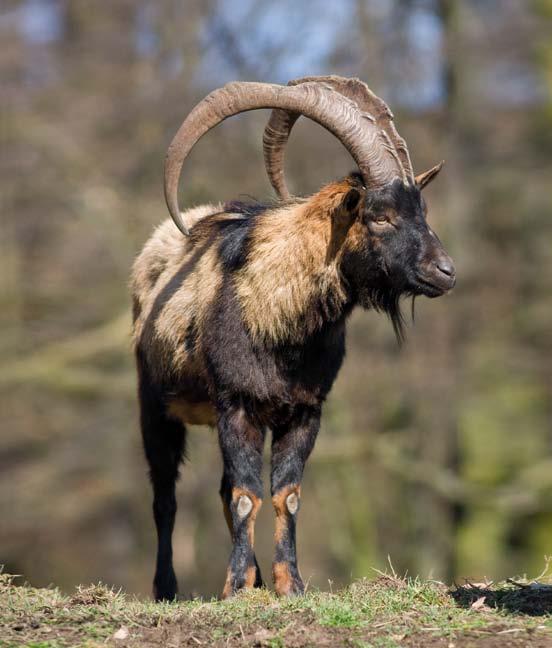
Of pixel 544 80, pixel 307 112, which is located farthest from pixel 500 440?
pixel 307 112

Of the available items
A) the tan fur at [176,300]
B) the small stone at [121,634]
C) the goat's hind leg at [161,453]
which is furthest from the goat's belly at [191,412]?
the small stone at [121,634]

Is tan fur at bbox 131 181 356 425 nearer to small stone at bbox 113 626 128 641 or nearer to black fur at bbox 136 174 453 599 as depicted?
black fur at bbox 136 174 453 599

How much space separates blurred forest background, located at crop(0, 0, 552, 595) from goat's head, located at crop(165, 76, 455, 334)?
10778 mm

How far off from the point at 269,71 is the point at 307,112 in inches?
475

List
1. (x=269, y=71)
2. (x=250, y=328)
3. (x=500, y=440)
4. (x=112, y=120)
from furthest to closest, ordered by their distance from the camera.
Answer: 1. (x=500, y=440)
2. (x=112, y=120)
3. (x=269, y=71)
4. (x=250, y=328)

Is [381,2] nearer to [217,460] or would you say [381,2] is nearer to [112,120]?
[112,120]

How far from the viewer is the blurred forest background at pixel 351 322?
21.3 meters

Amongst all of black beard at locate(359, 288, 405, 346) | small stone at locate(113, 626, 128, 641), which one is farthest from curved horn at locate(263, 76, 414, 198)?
small stone at locate(113, 626, 128, 641)

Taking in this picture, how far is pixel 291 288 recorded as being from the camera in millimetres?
8953

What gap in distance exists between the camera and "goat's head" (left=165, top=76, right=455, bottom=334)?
8.62 metres

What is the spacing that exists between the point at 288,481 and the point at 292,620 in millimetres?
2161

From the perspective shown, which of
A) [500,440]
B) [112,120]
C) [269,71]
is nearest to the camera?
[269,71]

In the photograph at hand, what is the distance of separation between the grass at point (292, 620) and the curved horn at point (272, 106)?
9.24 ft

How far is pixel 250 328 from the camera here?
8922 mm
